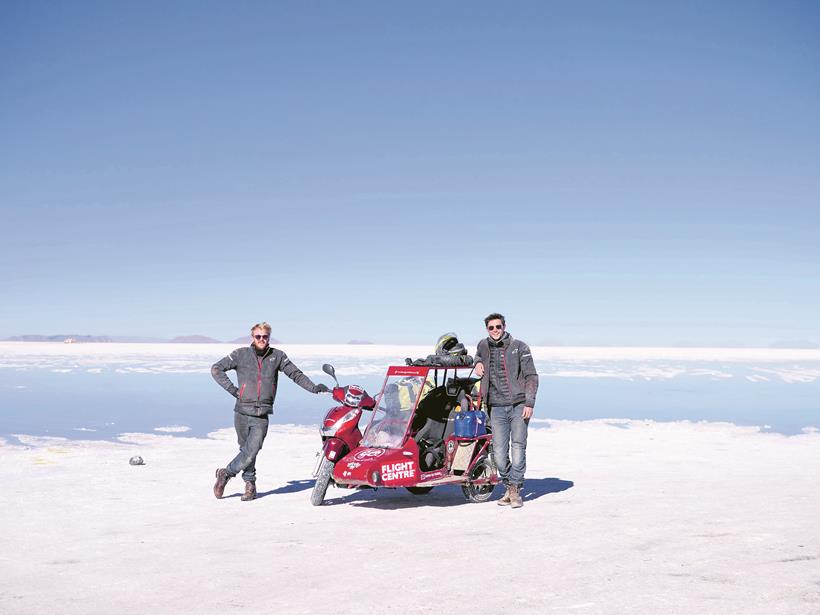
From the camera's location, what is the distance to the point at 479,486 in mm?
9625

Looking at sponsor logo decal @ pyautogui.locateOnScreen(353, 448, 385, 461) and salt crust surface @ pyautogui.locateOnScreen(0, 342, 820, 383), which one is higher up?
salt crust surface @ pyautogui.locateOnScreen(0, 342, 820, 383)

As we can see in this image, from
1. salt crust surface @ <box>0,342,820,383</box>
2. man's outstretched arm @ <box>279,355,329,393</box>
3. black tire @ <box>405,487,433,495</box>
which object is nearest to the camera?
man's outstretched arm @ <box>279,355,329,393</box>

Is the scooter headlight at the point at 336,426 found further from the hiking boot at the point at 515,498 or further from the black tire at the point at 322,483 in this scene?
the hiking boot at the point at 515,498

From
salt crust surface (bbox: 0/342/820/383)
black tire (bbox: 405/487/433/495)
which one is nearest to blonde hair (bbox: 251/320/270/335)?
black tire (bbox: 405/487/433/495)

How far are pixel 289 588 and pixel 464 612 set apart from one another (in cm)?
133

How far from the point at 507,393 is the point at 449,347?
1.18m

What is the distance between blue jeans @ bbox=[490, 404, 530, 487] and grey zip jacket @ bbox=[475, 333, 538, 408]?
5.9 inches

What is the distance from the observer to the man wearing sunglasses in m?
9.10

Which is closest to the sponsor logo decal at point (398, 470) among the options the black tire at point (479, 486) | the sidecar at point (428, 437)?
the sidecar at point (428, 437)

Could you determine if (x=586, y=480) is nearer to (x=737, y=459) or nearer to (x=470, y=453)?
(x=470, y=453)

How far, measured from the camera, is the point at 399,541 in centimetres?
732

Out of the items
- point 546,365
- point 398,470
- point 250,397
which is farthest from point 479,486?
point 546,365

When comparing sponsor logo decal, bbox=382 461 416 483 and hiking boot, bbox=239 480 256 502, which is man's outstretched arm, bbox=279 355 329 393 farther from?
sponsor logo decal, bbox=382 461 416 483

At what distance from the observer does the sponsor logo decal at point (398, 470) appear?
28.8 ft
